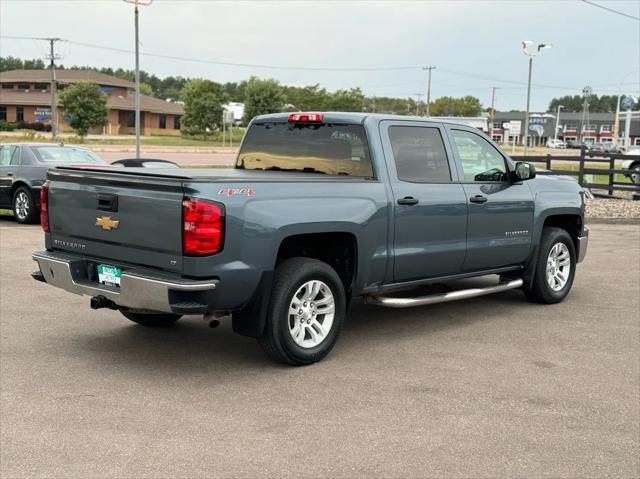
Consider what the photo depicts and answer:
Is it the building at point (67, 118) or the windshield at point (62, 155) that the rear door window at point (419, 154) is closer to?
the windshield at point (62, 155)

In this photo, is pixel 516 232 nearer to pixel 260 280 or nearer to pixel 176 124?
pixel 260 280

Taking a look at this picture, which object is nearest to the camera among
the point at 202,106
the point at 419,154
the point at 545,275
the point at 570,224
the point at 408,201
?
the point at 408,201

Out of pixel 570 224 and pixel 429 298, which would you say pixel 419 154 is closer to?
pixel 429 298

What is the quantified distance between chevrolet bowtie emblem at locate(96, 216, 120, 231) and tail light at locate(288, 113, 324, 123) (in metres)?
2.17

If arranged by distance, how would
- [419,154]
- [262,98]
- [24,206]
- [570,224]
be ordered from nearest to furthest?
1. [419,154]
2. [570,224]
3. [24,206]
4. [262,98]

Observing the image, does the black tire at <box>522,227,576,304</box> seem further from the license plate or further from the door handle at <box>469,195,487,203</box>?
the license plate

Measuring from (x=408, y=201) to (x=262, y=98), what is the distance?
72.6 metres

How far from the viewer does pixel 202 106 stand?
264 ft

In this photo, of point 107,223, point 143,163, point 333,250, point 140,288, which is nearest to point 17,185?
point 143,163

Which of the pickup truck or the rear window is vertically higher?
the rear window

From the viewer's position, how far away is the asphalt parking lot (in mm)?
4227

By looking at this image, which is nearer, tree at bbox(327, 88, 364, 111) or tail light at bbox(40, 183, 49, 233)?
tail light at bbox(40, 183, 49, 233)

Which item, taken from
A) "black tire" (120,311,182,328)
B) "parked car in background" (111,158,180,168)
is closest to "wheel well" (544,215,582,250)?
"black tire" (120,311,182,328)

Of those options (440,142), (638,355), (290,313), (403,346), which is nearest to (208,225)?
(290,313)
